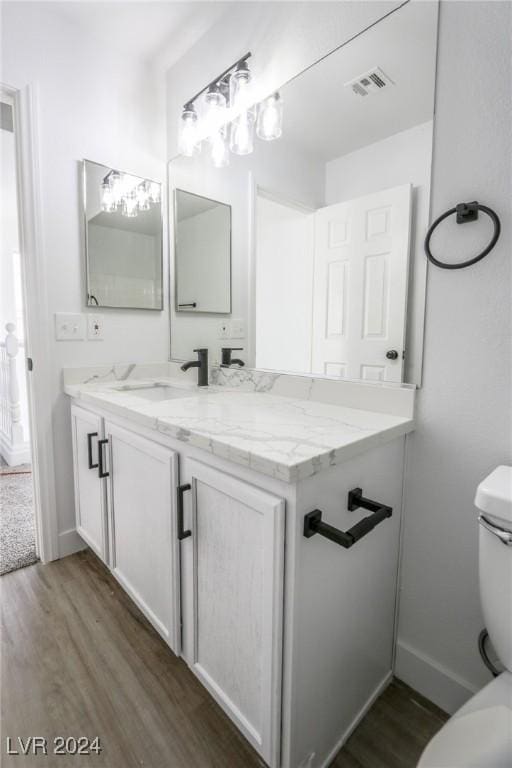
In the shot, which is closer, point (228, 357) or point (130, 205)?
point (228, 357)

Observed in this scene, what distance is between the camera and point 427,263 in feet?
3.37

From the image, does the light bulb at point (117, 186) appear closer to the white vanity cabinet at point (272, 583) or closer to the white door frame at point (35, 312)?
the white door frame at point (35, 312)

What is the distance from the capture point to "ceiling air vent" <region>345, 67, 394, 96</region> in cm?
109

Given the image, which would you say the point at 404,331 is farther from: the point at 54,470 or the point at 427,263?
the point at 54,470

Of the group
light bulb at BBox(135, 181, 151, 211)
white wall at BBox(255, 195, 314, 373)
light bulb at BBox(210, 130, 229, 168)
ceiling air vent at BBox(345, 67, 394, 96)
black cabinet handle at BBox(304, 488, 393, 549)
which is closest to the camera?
black cabinet handle at BBox(304, 488, 393, 549)

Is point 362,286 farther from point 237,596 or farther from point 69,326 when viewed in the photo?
point 69,326

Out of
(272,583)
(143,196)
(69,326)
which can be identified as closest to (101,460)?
(69,326)

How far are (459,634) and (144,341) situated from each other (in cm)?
176

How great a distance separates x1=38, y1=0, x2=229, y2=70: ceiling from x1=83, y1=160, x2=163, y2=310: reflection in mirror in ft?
1.80

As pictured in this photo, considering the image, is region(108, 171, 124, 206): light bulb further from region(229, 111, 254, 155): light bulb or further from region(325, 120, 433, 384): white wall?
region(325, 120, 433, 384): white wall

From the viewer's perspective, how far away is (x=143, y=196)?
75.2 inches

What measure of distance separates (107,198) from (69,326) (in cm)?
A: 64

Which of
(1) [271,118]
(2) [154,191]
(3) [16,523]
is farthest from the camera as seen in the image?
(3) [16,523]

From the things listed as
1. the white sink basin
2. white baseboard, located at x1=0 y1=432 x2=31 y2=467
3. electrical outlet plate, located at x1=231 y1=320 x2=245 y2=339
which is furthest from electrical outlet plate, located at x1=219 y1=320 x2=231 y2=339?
white baseboard, located at x1=0 y1=432 x2=31 y2=467
